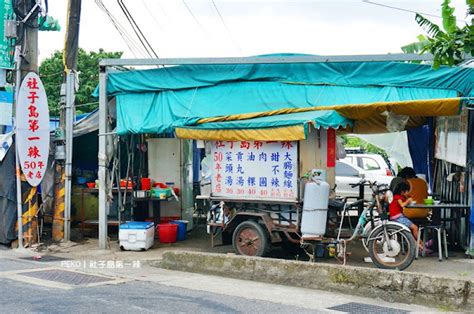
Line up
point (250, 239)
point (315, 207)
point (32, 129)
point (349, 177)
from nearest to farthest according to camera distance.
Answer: point (315, 207) → point (250, 239) → point (32, 129) → point (349, 177)

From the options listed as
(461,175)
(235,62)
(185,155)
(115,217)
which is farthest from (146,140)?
(461,175)

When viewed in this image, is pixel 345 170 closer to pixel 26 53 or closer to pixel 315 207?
pixel 315 207

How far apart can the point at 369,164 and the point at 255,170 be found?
9.38 m

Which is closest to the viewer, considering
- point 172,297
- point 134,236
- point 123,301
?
point 123,301

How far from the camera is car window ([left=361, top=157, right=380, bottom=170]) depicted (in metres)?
19.0

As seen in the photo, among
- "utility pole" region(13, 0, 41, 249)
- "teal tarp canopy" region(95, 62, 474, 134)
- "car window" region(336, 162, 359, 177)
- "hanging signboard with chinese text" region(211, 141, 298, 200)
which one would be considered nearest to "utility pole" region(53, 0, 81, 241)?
"utility pole" region(13, 0, 41, 249)

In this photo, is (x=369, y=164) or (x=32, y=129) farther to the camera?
(x=369, y=164)

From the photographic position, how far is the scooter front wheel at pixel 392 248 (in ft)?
29.8

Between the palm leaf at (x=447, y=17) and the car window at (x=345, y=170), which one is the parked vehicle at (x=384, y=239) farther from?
the car window at (x=345, y=170)

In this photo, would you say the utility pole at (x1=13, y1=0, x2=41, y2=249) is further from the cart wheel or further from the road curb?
the cart wheel

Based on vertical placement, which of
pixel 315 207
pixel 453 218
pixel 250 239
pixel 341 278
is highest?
pixel 315 207

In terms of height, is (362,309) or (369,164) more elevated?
(369,164)

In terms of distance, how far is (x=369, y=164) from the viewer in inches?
750

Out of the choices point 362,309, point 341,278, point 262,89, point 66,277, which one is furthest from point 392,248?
point 66,277
